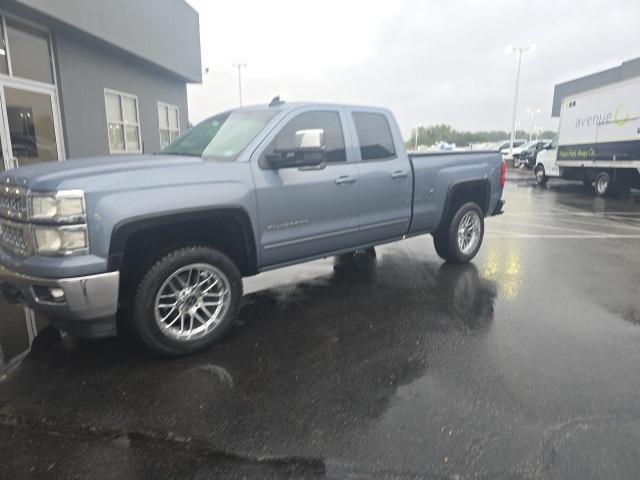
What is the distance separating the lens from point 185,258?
3406mm

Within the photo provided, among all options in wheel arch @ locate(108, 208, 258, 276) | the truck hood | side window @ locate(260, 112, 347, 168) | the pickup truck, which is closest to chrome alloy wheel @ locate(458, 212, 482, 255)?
the pickup truck

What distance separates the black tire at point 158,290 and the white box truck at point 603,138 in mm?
14282

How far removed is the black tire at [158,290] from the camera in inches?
127

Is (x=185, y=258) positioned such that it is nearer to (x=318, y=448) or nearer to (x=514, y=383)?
(x=318, y=448)

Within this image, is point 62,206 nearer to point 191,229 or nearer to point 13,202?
point 13,202

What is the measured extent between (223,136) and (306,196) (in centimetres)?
97

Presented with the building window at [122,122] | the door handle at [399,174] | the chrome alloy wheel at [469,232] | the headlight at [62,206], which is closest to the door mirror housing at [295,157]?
the door handle at [399,174]

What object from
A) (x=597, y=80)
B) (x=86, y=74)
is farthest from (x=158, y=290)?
(x=597, y=80)

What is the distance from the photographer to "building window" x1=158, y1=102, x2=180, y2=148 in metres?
15.7

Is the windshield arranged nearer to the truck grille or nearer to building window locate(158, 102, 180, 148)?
the truck grille

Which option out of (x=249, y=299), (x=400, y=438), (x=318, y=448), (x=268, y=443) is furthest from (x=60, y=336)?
(x=400, y=438)

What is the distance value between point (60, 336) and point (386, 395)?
112 inches

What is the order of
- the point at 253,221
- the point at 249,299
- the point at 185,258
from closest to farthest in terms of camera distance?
the point at 185,258
the point at 253,221
the point at 249,299

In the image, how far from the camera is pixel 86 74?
11273 millimetres
